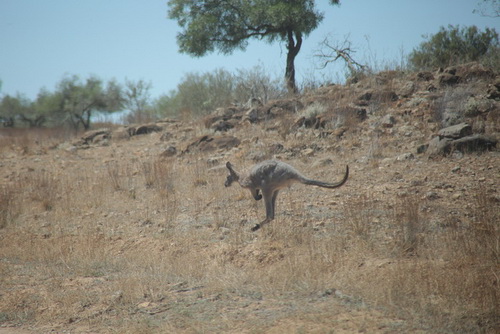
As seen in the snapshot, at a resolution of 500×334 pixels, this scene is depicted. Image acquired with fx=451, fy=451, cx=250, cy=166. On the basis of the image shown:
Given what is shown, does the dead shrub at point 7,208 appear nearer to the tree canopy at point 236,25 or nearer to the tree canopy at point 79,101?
the tree canopy at point 236,25

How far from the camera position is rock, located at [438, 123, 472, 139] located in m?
11.4

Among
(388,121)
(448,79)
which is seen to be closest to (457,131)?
(388,121)

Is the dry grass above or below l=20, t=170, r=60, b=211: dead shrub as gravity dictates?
below

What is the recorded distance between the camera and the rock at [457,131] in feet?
37.3

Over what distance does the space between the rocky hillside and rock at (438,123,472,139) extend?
1.4 inches

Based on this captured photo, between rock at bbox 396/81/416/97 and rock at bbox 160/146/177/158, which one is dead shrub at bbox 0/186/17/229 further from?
rock at bbox 396/81/416/97

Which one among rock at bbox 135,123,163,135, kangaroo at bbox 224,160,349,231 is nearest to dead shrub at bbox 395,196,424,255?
kangaroo at bbox 224,160,349,231

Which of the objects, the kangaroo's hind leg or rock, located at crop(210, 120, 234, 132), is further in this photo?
rock, located at crop(210, 120, 234, 132)

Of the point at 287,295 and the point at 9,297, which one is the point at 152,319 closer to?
the point at 287,295

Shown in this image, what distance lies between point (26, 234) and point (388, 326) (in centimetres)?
836

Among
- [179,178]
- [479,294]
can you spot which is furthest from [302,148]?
[479,294]

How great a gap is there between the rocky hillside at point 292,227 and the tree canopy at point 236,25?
4.88 meters

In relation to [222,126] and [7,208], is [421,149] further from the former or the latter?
[7,208]

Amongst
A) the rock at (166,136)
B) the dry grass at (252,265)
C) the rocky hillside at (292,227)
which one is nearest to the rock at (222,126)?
the rocky hillside at (292,227)
